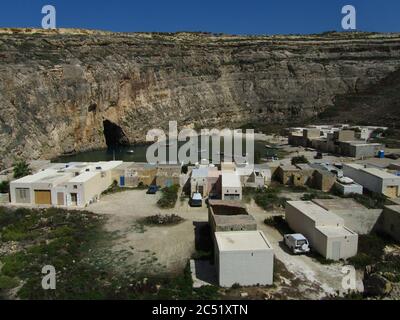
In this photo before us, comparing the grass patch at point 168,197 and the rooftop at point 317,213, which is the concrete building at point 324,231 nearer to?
the rooftop at point 317,213

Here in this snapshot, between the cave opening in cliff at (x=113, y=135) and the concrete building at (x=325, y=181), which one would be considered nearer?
the concrete building at (x=325, y=181)

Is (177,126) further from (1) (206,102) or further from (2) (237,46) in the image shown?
(2) (237,46)

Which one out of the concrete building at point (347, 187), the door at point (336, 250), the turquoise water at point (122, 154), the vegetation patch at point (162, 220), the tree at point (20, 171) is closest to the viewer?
the door at point (336, 250)

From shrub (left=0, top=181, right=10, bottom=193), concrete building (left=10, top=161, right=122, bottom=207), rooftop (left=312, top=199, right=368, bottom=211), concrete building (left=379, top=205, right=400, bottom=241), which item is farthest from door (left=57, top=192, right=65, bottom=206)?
concrete building (left=379, top=205, right=400, bottom=241)

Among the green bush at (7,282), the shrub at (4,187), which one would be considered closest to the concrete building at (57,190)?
the shrub at (4,187)

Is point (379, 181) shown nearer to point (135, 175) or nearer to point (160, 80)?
point (135, 175)

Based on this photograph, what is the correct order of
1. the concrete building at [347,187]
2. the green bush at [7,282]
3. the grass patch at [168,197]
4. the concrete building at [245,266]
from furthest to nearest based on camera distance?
the concrete building at [347,187], the grass patch at [168,197], the green bush at [7,282], the concrete building at [245,266]

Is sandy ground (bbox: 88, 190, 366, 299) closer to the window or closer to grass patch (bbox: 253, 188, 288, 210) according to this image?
grass patch (bbox: 253, 188, 288, 210)
